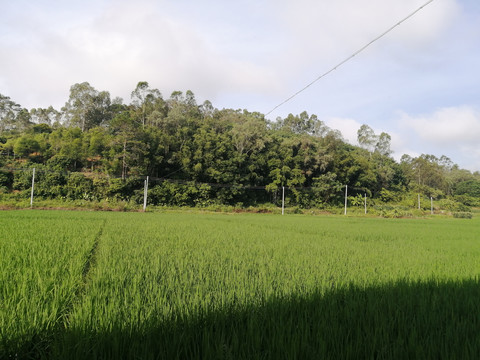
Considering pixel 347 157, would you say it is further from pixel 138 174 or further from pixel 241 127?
pixel 138 174

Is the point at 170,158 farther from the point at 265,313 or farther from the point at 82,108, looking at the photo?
the point at 265,313

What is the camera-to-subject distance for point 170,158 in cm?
2870

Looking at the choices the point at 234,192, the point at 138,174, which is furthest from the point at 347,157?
the point at 138,174

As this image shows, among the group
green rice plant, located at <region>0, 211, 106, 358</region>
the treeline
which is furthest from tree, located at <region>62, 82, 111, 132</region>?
green rice plant, located at <region>0, 211, 106, 358</region>

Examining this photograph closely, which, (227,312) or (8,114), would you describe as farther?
(8,114)

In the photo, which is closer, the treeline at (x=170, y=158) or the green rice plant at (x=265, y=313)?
the green rice plant at (x=265, y=313)

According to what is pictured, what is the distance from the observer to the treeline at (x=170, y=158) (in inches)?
990

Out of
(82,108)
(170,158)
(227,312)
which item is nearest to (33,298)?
(227,312)

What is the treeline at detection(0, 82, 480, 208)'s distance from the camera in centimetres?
2516

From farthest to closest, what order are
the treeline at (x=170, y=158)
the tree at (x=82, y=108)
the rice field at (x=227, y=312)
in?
the tree at (x=82, y=108)
the treeline at (x=170, y=158)
the rice field at (x=227, y=312)

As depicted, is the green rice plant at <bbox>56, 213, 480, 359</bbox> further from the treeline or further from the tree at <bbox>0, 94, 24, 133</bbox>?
the tree at <bbox>0, 94, 24, 133</bbox>

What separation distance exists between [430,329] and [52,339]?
2.17 metres

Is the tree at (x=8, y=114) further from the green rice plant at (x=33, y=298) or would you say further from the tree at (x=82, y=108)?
the green rice plant at (x=33, y=298)

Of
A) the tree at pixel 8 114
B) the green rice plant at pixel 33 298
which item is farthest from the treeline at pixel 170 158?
the green rice plant at pixel 33 298
